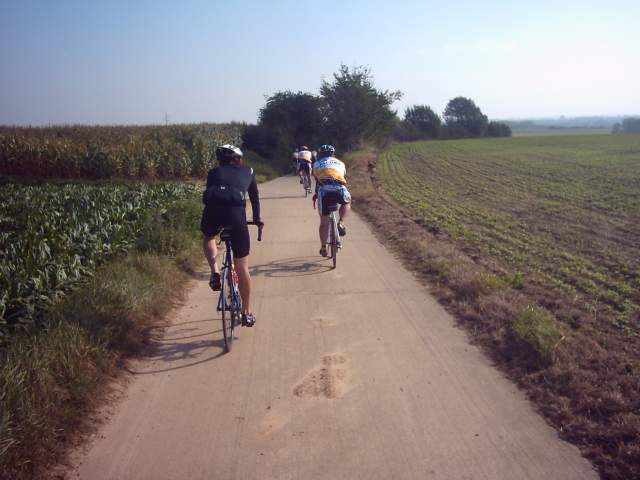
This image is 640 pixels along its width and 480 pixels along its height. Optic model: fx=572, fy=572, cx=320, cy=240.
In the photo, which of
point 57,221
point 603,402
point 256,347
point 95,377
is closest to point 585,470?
point 603,402

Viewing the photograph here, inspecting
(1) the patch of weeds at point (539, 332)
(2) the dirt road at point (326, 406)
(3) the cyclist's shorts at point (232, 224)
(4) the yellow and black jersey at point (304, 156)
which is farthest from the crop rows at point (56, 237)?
(4) the yellow and black jersey at point (304, 156)

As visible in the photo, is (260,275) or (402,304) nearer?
(402,304)

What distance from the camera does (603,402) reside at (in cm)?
414

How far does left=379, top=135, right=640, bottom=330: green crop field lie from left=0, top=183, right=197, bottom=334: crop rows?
18.6ft

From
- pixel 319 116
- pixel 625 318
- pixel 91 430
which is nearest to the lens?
pixel 91 430

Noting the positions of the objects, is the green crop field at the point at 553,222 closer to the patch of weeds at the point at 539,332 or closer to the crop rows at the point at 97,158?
the patch of weeds at the point at 539,332

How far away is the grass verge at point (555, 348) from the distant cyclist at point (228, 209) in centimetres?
248

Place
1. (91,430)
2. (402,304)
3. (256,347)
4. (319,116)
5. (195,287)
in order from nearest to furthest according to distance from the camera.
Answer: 1. (91,430)
2. (256,347)
3. (402,304)
4. (195,287)
5. (319,116)

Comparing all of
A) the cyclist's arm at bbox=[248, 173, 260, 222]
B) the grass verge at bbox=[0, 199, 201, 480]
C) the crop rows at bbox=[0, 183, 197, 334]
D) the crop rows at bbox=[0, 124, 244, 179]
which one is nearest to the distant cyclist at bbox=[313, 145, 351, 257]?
the grass verge at bbox=[0, 199, 201, 480]

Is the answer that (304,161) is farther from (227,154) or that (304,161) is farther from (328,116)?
(328,116)

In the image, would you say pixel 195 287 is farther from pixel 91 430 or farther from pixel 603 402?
pixel 603 402

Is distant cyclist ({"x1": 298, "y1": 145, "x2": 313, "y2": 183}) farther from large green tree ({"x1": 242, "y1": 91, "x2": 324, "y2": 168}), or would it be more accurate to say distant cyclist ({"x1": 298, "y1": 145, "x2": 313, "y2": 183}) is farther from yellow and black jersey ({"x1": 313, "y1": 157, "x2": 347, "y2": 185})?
large green tree ({"x1": 242, "y1": 91, "x2": 324, "y2": 168})

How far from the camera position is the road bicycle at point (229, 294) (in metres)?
5.45

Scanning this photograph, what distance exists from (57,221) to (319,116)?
3073cm
